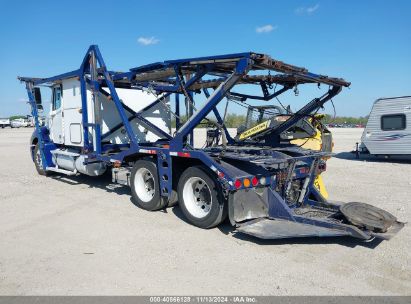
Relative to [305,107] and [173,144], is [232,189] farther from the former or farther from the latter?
[305,107]

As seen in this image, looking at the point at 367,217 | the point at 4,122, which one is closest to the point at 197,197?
the point at 367,217

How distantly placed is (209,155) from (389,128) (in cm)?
1169

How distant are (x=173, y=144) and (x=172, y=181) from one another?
715mm

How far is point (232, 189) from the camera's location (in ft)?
16.6

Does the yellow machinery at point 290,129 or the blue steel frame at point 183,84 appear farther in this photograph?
the yellow machinery at point 290,129

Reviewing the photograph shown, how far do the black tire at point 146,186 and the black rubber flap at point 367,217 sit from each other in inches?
126

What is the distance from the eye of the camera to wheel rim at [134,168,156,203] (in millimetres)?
7032

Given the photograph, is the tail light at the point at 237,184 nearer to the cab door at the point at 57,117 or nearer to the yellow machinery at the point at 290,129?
the yellow machinery at the point at 290,129

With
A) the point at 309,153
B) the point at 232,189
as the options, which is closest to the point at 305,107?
the point at 309,153

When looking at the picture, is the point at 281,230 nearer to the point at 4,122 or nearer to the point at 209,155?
the point at 209,155

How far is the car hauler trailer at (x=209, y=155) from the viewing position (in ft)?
16.9

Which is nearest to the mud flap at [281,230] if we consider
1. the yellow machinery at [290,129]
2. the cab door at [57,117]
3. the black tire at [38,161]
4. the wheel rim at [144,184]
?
the yellow machinery at [290,129]

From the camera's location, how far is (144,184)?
282 inches

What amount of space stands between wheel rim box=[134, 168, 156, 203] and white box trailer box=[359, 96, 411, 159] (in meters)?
11.4
